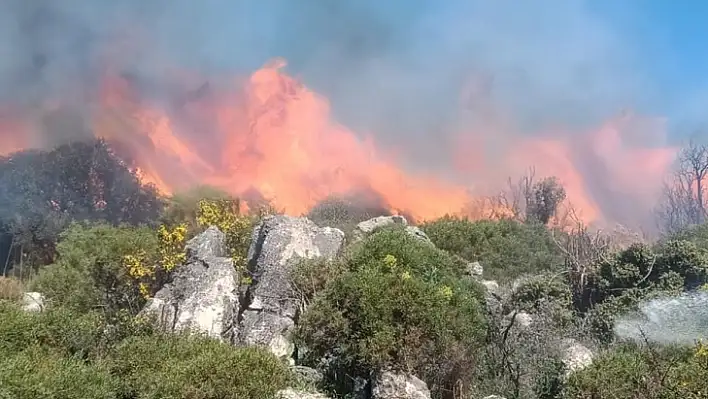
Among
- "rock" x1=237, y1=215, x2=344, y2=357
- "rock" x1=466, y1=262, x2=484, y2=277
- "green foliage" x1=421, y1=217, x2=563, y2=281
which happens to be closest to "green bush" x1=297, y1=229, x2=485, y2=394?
"rock" x1=237, y1=215, x2=344, y2=357

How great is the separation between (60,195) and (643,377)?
51.3 meters

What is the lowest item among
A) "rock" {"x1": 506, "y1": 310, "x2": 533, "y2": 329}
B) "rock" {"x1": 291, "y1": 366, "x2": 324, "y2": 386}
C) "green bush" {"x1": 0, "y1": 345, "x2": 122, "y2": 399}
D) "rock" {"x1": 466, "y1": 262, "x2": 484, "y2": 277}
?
"green bush" {"x1": 0, "y1": 345, "x2": 122, "y2": 399}

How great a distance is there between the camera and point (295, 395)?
1870 centimetres

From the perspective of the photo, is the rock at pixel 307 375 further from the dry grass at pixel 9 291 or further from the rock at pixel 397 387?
the dry grass at pixel 9 291

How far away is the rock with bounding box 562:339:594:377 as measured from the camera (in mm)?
21312

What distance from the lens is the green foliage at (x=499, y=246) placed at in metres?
45.1

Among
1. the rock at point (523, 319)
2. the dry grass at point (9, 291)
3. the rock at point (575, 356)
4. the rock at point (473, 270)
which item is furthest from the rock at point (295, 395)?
the rock at point (473, 270)

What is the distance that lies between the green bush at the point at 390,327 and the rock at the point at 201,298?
460 cm

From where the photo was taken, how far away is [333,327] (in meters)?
21.6

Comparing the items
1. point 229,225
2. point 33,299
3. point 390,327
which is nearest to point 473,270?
point 229,225

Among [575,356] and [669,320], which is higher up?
[669,320]

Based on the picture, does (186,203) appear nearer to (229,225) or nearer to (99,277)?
(229,225)

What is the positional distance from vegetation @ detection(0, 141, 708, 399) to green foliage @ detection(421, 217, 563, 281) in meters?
1.81

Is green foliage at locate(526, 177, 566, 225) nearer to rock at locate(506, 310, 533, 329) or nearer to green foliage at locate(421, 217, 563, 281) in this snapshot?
green foliage at locate(421, 217, 563, 281)
